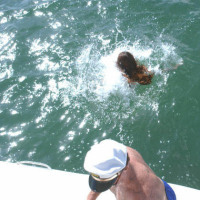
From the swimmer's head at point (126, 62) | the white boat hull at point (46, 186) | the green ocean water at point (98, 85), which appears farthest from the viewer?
the swimmer's head at point (126, 62)

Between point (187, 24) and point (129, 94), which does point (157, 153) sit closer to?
point (129, 94)

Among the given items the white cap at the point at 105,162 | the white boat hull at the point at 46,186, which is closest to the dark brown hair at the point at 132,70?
the white boat hull at the point at 46,186

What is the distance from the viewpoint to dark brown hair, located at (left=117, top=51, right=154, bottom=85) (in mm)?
4758

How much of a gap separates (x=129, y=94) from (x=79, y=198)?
2742 millimetres

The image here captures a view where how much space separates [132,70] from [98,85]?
0.98m

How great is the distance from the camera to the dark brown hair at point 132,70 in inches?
187

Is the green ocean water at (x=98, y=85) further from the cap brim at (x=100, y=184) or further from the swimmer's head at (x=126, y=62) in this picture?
the cap brim at (x=100, y=184)

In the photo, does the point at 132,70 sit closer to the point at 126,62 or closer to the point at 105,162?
the point at 126,62

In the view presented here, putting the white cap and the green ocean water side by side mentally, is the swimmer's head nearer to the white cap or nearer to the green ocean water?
the green ocean water

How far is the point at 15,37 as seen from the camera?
23.1 ft

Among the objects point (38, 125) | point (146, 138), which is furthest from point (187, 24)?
point (38, 125)

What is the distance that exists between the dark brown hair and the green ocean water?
348 millimetres

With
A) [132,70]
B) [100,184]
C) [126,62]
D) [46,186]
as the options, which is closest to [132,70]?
[132,70]

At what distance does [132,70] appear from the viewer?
16.0ft
